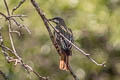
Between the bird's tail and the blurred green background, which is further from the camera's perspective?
the blurred green background

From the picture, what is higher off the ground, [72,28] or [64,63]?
[64,63]

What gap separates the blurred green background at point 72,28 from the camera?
21.6 ft

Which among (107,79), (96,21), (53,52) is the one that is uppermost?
(96,21)

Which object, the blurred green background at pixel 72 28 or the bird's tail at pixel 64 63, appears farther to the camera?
the blurred green background at pixel 72 28

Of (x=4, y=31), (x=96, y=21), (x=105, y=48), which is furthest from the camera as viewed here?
(x=105, y=48)

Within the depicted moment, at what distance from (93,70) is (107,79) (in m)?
0.75

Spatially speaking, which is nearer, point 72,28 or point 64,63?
point 64,63

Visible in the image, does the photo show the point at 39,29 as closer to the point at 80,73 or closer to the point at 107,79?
the point at 80,73

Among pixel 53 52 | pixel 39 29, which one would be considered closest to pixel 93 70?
pixel 53 52

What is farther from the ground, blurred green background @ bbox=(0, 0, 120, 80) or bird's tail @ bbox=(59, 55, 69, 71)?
bird's tail @ bbox=(59, 55, 69, 71)

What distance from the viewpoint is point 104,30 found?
731cm

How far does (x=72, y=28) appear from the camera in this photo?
6672mm

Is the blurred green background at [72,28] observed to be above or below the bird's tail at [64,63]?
below

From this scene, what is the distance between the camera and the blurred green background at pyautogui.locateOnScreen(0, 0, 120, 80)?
660cm
